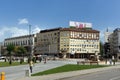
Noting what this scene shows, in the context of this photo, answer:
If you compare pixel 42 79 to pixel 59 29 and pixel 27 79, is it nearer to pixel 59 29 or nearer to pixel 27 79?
pixel 27 79

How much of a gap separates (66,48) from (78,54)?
7795 millimetres

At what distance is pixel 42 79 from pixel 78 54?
171m

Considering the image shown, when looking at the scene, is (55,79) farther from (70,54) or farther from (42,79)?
(70,54)

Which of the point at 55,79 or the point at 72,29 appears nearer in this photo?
the point at 55,79

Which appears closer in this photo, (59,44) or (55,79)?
(55,79)

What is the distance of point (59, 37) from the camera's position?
197500 millimetres

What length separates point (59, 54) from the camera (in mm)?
196625

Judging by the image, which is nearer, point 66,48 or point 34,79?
point 34,79

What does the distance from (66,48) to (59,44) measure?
15.4 ft

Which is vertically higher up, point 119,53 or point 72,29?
point 72,29

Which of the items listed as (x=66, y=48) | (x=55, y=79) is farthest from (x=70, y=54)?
(x=55, y=79)

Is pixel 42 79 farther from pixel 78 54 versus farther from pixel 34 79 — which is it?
pixel 78 54

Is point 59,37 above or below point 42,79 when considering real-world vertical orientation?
above

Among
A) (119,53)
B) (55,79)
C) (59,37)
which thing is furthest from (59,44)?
(55,79)
